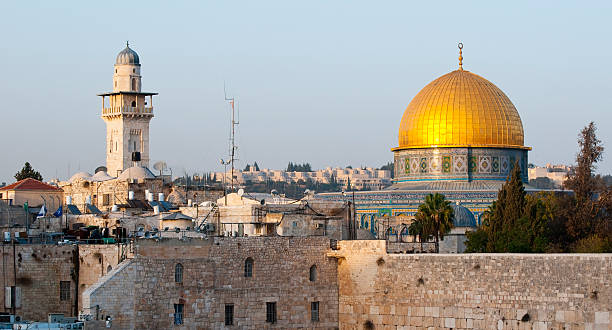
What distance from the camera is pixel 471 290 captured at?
99.7 ft

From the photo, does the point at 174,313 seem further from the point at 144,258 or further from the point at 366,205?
the point at 366,205

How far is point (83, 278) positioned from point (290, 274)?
16.3 feet

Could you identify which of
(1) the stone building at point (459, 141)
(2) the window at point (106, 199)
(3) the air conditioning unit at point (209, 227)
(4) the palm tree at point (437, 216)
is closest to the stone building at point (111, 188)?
(2) the window at point (106, 199)

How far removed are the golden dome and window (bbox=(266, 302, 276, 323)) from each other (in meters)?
21.9

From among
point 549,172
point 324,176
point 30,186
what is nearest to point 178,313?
point 30,186

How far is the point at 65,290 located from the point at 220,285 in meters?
4.06

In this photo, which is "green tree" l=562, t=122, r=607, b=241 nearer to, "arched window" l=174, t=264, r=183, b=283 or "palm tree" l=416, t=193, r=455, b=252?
"palm tree" l=416, t=193, r=455, b=252

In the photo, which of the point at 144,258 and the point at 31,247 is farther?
the point at 31,247

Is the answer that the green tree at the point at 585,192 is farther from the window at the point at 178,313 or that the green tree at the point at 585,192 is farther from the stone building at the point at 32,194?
the stone building at the point at 32,194

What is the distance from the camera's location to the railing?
198 ft

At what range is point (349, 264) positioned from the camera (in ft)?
108

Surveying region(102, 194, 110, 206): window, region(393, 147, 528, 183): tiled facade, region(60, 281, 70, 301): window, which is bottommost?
region(60, 281, 70, 301): window

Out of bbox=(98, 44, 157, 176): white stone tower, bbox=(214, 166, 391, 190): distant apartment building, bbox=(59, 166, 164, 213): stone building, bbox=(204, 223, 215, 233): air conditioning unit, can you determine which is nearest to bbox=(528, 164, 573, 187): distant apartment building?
bbox=(214, 166, 391, 190): distant apartment building

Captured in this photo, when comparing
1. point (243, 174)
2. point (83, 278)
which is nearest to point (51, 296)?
point (83, 278)
